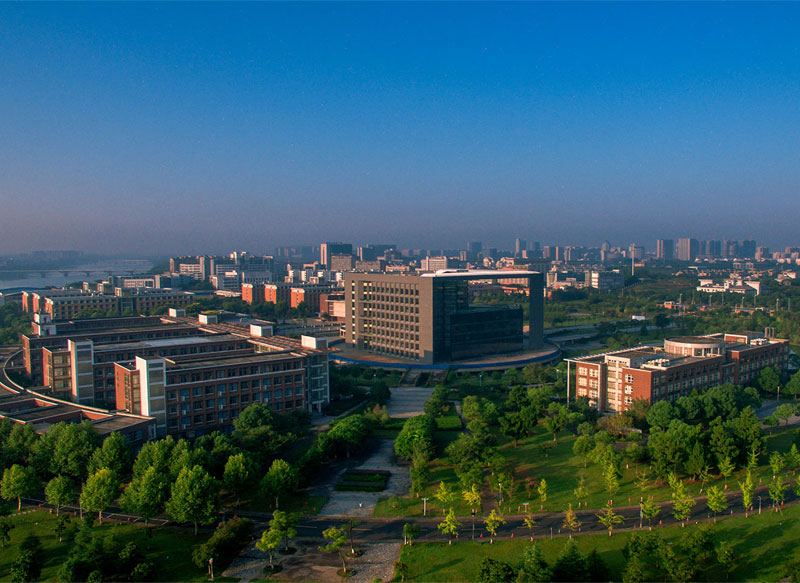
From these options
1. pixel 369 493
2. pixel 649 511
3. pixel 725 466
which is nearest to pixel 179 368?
pixel 369 493

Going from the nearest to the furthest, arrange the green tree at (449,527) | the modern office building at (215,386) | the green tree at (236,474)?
the green tree at (449,527) < the green tree at (236,474) < the modern office building at (215,386)

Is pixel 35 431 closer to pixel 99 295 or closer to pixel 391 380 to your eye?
pixel 391 380

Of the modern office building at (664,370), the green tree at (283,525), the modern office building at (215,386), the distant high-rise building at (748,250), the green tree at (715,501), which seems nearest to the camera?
the green tree at (283,525)

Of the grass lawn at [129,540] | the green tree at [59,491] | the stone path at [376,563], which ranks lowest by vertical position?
the stone path at [376,563]

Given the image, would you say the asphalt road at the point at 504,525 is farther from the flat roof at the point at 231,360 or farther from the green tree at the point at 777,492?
the flat roof at the point at 231,360

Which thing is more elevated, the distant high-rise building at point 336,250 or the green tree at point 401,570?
the distant high-rise building at point 336,250

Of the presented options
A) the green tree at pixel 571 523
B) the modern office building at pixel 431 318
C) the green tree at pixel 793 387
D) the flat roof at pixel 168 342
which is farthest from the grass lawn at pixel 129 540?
the green tree at pixel 793 387

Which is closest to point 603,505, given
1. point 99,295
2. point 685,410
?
point 685,410
